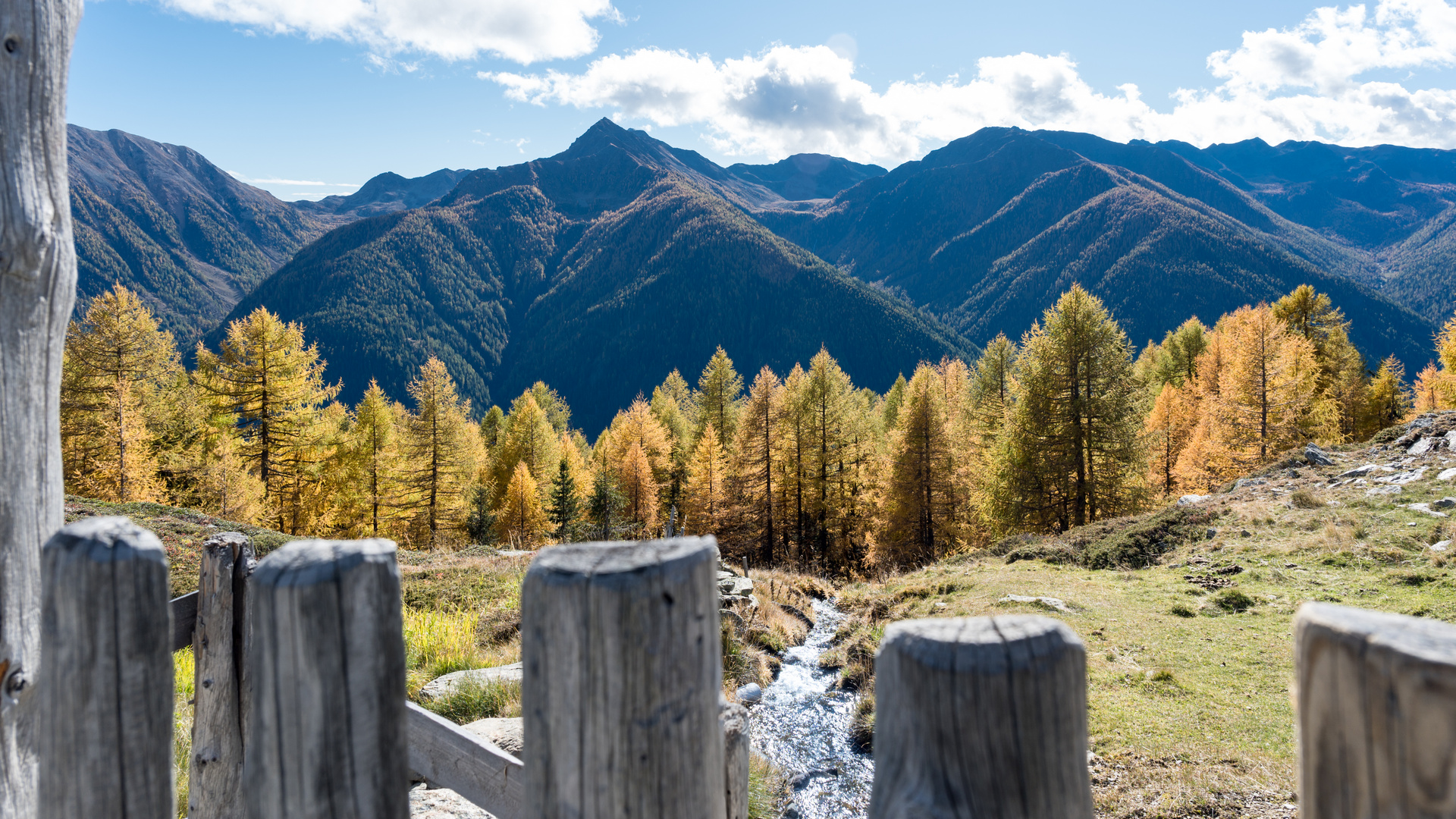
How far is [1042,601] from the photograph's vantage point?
9.30 m

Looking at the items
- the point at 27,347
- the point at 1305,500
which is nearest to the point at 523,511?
the point at 1305,500

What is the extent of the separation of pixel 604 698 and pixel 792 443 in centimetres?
2872

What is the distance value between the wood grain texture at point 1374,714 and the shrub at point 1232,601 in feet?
33.4

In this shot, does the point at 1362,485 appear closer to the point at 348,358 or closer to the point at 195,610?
the point at 195,610

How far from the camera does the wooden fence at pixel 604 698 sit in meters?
0.72

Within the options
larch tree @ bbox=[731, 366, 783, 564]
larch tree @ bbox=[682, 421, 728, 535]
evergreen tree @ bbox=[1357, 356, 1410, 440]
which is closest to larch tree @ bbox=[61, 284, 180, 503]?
larch tree @ bbox=[682, 421, 728, 535]

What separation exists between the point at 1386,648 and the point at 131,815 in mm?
1718

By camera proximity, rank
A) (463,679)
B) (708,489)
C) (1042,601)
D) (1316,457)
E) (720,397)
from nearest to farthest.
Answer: (463,679) < (1042,601) < (1316,457) < (708,489) < (720,397)

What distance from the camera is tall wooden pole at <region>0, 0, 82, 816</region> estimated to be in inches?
52.8

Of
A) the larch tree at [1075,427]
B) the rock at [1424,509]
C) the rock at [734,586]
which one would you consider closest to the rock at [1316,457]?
the rock at [1424,509]

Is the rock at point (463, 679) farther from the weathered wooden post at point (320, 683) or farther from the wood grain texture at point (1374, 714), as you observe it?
the wood grain texture at point (1374, 714)

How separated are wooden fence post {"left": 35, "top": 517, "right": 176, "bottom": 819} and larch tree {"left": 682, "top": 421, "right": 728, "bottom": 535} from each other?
28626 mm

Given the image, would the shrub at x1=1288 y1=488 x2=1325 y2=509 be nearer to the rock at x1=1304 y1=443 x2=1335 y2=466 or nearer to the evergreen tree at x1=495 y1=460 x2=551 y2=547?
the rock at x1=1304 y1=443 x2=1335 y2=466

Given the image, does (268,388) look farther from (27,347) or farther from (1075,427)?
(1075,427)
